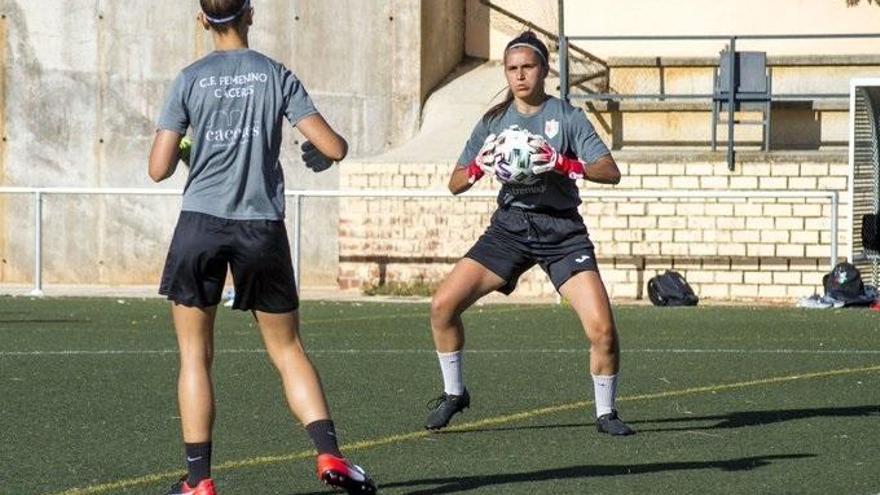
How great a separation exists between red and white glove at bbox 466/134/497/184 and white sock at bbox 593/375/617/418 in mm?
1091

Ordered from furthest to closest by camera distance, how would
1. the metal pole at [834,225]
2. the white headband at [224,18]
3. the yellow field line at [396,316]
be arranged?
1. the metal pole at [834,225]
2. the yellow field line at [396,316]
3. the white headband at [224,18]

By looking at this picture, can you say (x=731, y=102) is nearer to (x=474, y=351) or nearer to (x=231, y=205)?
(x=474, y=351)

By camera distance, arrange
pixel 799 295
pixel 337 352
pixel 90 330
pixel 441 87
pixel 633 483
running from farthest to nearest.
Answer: pixel 441 87, pixel 799 295, pixel 90 330, pixel 337 352, pixel 633 483

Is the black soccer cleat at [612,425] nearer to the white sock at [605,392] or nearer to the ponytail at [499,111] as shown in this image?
the white sock at [605,392]

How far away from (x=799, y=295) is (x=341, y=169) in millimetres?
5530

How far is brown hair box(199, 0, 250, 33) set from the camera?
6.69 m

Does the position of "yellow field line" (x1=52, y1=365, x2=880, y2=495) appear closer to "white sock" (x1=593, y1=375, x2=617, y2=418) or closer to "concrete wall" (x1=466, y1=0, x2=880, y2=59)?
"white sock" (x1=593, y1=375, x2=617, y2=418)

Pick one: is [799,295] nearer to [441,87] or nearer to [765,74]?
[765,74]

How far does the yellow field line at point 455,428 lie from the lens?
746 cm

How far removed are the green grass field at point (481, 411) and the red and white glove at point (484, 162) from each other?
1.21 metres

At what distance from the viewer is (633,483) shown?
24.7 feet

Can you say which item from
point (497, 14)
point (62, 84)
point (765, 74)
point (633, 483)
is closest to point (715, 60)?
point (765, 74)

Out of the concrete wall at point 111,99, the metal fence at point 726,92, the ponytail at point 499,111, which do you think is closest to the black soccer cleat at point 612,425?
the ponytail at point 499,111

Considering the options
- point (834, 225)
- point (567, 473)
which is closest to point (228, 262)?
point (567, 473)
